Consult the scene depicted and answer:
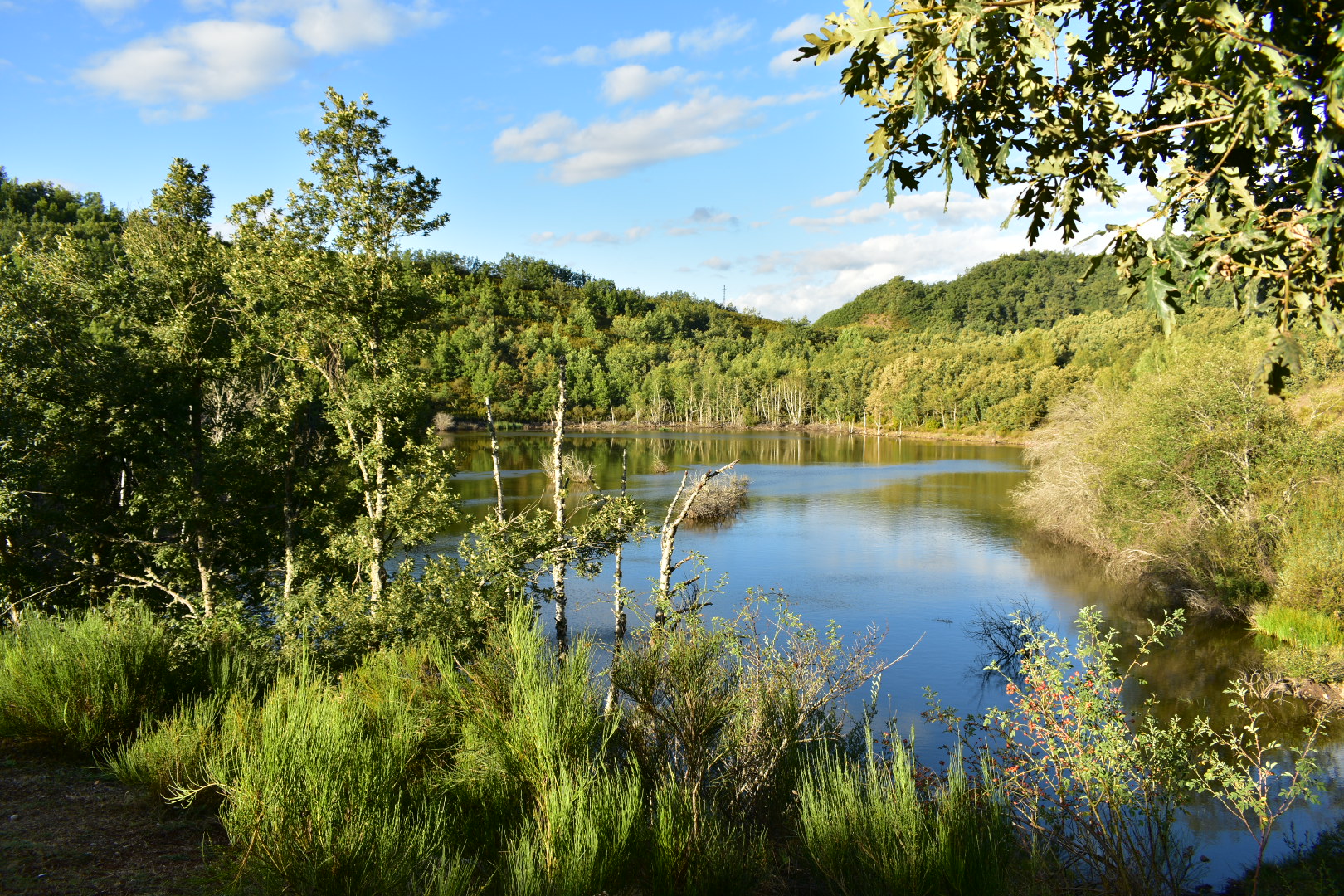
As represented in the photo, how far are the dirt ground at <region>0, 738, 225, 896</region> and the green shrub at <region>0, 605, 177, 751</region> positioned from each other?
0.22 meters

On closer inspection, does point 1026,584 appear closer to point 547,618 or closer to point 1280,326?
point 547,618

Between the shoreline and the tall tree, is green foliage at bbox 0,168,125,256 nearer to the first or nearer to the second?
the tall tree

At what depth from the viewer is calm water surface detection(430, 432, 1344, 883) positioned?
13.6m

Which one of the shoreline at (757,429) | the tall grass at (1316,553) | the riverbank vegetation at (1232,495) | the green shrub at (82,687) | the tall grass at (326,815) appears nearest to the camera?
the tall grass at (326,815)

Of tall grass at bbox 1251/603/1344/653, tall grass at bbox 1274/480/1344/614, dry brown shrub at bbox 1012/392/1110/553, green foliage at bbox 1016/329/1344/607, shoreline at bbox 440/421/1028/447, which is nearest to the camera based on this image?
tall grass at bbox 1251/603/1344/653

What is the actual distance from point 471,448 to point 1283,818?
56.2 m

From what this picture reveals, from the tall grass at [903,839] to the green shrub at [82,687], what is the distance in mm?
5115

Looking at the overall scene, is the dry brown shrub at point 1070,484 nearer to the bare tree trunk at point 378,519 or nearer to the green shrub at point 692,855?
the bare tree trunk at point 378,519

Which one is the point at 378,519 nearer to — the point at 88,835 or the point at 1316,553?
the point at 88,835

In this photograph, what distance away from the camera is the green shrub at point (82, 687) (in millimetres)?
5727

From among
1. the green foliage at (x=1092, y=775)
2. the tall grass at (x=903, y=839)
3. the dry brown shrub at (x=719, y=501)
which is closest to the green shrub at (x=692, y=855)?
the tall grass at (x=903, y=839)

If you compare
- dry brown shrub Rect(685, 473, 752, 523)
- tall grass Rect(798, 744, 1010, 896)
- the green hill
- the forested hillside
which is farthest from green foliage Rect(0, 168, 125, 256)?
the green hill

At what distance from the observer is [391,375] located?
36.3 ft

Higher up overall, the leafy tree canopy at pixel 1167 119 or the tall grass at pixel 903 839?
the leafy tree canopy at pixel 1167 119
